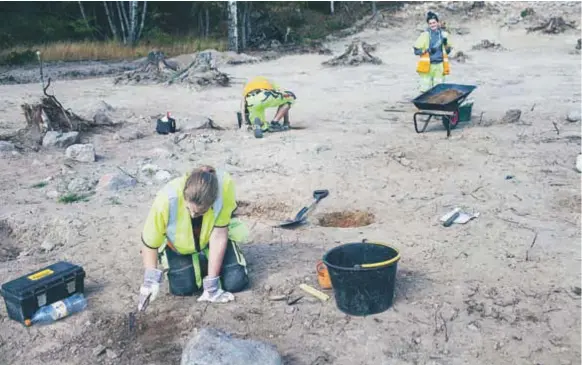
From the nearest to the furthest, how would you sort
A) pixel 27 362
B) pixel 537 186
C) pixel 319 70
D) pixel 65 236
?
1. pixel 27 362
2. pixel 65 236
3. pixel 537 186
4. pixel 319 70

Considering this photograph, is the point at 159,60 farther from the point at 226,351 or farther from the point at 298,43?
the point at 226,351

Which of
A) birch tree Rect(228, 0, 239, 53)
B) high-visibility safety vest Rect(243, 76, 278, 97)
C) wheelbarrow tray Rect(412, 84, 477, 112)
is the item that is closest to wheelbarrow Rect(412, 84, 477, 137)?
wheelbarrow tray Rect(412, 84, 477, 112)

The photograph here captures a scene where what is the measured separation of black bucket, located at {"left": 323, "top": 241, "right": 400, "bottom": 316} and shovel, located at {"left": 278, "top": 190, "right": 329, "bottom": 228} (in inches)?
58.5

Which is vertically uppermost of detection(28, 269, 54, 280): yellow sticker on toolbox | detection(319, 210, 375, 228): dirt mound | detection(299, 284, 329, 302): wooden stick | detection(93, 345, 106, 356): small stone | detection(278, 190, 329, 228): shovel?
detection(28, 269, 54, 280): yellow sticker on toolbox

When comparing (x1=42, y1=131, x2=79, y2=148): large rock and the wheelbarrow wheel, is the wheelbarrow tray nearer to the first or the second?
the wheelbarrow wheel

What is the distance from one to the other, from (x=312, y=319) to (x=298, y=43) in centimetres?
2013

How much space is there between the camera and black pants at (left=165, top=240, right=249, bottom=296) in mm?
4906

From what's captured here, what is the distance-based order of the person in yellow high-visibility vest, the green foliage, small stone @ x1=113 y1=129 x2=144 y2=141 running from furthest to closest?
the green foliage → the person in yellow high-visibility vest → small stone @ x1=113 y1=129 x2=144 y2=141

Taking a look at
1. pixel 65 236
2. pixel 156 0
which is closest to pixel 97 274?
pixel 65 236

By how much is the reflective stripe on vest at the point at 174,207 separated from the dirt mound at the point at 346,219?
1.89 meters

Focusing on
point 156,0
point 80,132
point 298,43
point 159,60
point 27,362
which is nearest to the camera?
point 27,362

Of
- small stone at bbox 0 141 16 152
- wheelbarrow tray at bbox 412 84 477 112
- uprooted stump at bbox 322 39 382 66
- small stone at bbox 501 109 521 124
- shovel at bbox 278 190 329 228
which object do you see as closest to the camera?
shovel at bbox 278 190 329 228

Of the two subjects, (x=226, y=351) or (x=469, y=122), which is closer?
(x=226, y=351)

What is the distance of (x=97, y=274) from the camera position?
538 cm
